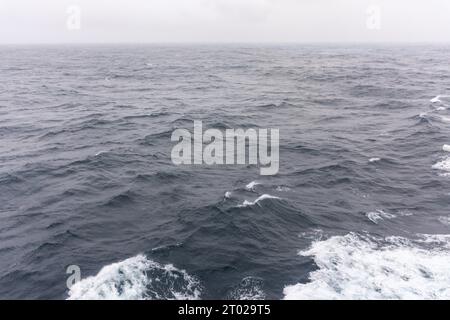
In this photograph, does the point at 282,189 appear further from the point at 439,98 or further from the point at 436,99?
the point at 439,98

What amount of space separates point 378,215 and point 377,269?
6.87 metres

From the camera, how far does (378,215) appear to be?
2739 cm

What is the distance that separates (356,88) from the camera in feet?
271

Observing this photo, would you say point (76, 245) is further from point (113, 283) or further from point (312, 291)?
point (312, 291)

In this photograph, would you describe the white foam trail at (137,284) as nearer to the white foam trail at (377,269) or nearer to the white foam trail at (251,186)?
the white foam trail at (377,269)

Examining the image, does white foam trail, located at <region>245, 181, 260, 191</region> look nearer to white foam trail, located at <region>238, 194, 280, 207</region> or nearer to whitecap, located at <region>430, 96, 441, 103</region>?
white foam trail, located at <region>238, 194, 280, 207</region>

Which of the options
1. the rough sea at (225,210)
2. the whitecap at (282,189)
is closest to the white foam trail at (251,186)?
the rough sea at (225,210)

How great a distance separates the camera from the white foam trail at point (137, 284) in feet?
63.2

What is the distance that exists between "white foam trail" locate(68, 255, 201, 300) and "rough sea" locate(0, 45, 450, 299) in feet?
0.30

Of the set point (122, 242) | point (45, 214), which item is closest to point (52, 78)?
point (45, 214)

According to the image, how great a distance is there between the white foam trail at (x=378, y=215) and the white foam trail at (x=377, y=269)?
252 cm

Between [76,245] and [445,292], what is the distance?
2149 centimetres

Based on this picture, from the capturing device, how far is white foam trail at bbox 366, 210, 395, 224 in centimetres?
2684

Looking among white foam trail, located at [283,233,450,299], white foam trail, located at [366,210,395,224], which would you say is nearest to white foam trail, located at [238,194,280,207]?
white foam trail, located at [283,233,450,299]
